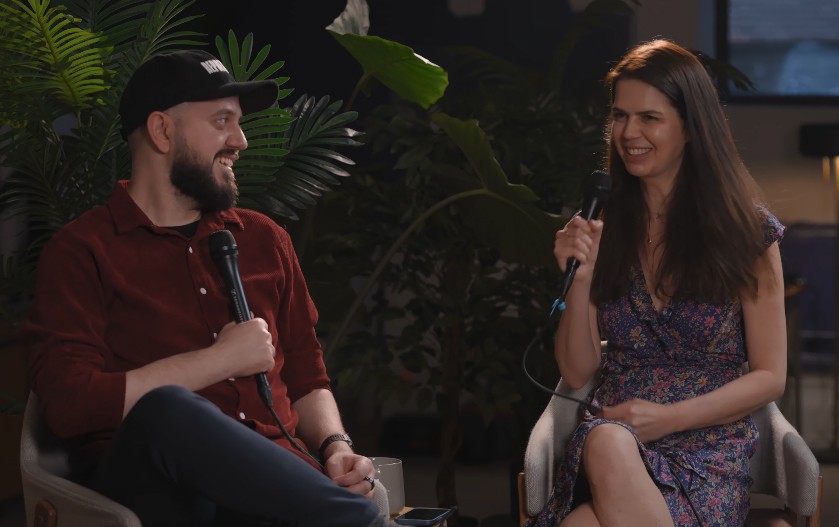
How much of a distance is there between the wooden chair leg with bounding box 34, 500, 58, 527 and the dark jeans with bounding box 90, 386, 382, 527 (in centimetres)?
15

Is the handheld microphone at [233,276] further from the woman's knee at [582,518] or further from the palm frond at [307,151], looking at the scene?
the palm frond at [307,151]

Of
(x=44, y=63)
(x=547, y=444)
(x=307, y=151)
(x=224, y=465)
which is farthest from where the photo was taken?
(x=307, y=151)

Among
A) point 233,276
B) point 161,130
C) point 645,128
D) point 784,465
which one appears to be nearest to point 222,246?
point 233,276

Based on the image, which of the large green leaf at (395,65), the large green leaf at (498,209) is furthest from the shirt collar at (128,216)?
the large green leaf at (498,209)

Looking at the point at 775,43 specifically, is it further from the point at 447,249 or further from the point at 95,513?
the point at 95,513

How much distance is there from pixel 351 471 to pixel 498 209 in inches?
57.1

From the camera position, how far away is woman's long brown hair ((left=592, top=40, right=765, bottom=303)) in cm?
231

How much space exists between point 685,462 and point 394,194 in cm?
185

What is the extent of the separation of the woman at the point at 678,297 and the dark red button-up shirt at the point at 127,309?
560mm

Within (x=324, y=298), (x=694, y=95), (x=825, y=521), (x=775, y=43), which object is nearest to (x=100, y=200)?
(x=324, y=298)

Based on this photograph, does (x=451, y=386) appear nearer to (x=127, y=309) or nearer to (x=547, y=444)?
(x=547, y=444)

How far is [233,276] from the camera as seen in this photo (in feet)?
6.49

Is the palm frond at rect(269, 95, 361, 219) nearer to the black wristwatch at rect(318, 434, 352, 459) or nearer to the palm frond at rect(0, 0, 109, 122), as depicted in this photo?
the palm frond at rect(0, 0, 109, 122)

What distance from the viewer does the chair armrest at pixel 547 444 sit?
87.5 inches
